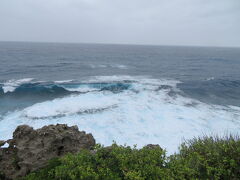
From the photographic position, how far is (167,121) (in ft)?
56.4

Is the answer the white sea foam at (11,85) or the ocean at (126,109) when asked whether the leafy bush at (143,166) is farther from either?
the white sea foam at (11,85)

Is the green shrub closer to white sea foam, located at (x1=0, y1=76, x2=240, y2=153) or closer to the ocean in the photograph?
the ocean

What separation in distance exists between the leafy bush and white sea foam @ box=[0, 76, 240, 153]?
788 cm

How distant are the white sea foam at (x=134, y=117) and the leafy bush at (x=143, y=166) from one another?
7884 mm

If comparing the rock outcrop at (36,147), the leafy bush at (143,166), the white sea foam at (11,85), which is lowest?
the white sea foam at (11,85)

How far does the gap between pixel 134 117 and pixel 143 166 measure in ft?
42.2

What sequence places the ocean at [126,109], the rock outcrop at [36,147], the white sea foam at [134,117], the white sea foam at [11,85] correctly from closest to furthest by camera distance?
the rock outcrop at [36,147] < the white sea foam at [134,117] < the ocean at [126,109] < the white sea foam at [11,85]

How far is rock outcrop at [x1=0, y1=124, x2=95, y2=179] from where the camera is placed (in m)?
7.17

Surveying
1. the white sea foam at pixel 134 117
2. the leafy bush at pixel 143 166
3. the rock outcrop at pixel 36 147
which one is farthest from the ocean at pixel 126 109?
the rock outcrop at pixel 36 147

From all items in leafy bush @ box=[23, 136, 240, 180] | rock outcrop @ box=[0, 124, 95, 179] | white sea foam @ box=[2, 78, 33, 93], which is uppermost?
leafy bush @ box=[23, 136, 240, 180]

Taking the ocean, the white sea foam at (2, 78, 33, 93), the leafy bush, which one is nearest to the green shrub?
the leafy bush

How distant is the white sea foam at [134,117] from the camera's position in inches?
583

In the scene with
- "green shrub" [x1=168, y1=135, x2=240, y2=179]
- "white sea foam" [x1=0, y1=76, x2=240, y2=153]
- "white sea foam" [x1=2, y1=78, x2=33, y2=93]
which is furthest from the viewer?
"white sea foam" [x1=2, y1=78, x2=33, y2=93]

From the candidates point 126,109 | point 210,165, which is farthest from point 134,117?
point 210,165
